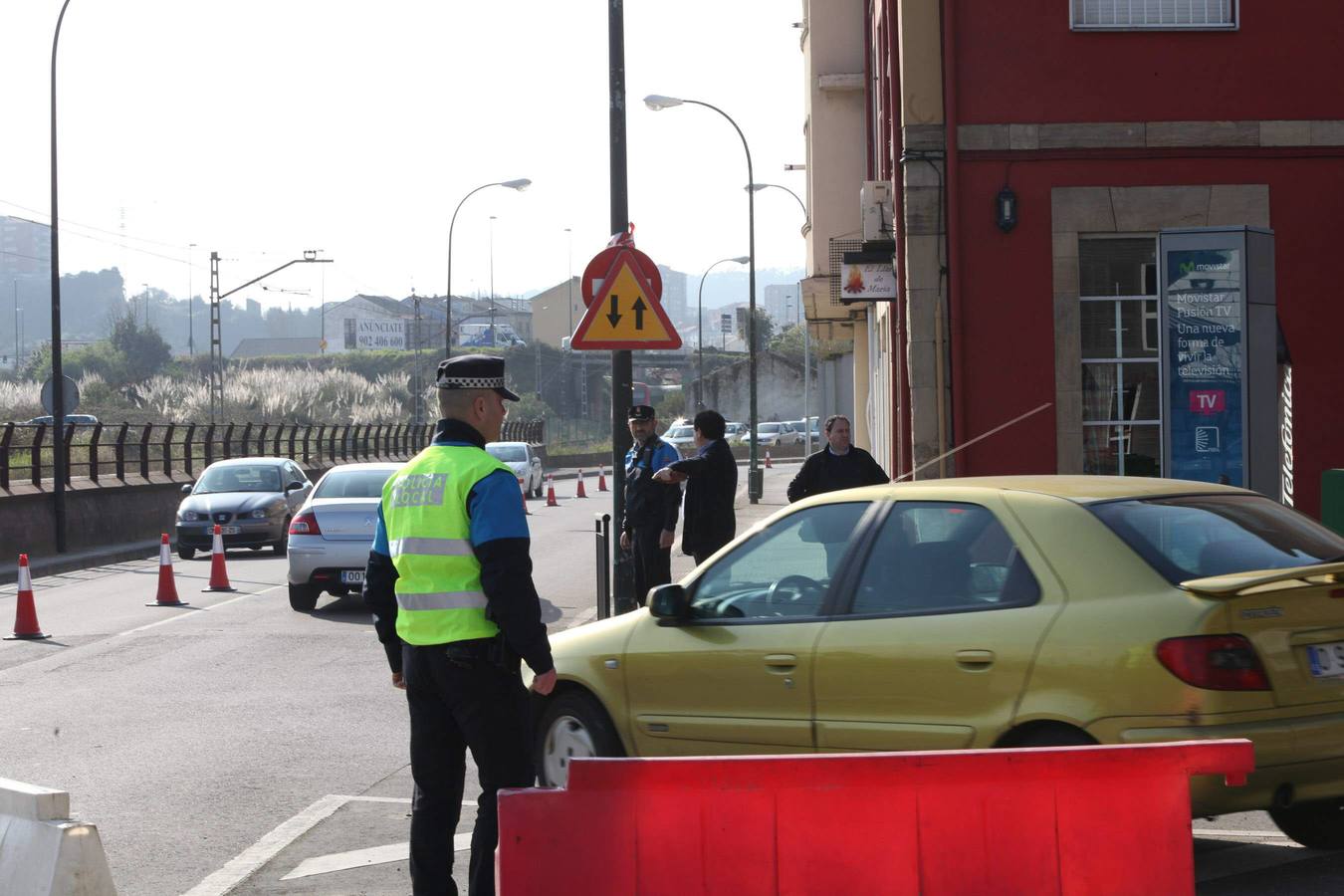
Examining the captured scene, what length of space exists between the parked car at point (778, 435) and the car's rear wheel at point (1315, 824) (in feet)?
241

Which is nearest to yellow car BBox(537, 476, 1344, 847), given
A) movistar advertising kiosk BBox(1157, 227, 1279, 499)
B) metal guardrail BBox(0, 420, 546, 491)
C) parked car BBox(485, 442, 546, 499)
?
movistar advertising kiosk BBox(1157, 227, 1279, 499)

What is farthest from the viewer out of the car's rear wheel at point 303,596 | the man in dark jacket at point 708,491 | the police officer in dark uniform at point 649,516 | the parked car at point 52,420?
the parked car at point 52,420

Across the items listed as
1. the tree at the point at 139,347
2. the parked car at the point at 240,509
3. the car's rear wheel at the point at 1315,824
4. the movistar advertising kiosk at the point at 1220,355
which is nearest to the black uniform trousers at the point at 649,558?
the movistar advertising kiosk at the point at 1220,355

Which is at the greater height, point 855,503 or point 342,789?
point 855,503

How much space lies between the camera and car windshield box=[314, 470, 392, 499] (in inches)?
688

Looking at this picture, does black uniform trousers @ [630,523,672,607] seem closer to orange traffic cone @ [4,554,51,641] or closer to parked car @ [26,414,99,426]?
orange traffic cone @ [4,554,51,641]

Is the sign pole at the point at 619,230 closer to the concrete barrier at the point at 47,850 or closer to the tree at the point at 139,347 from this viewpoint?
the concrete barrier at the point at 47,850

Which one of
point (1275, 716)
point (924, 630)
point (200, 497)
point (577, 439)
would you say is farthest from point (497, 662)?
point (577, 439)

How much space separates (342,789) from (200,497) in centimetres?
1766

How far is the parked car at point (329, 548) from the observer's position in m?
16.5

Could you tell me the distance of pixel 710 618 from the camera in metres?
6.63

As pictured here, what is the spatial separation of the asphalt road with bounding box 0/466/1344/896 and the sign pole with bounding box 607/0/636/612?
1890 mm

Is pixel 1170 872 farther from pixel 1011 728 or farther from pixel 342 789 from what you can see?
pixel 342 789

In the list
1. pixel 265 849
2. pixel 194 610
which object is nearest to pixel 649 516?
pixel 265 849
